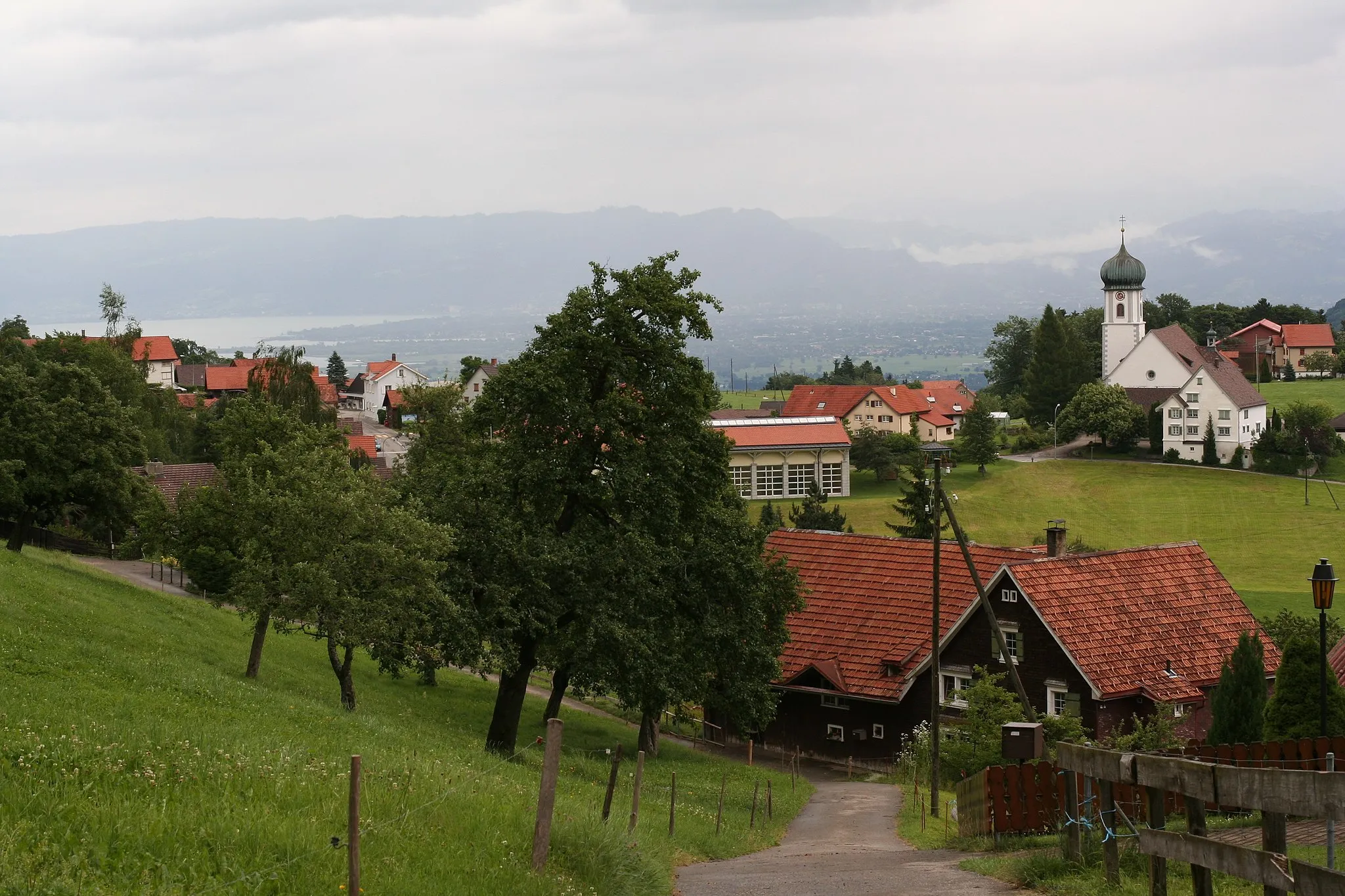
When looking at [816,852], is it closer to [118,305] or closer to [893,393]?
[893,393]

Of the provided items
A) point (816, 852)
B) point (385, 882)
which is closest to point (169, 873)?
point (385, 882)

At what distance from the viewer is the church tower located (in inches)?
6398

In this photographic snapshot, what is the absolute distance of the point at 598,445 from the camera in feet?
99.0

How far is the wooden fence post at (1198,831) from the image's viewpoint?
37.8 feet

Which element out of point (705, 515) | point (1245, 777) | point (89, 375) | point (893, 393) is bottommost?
point (1245, 777)

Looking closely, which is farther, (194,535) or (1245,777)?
(194,535)

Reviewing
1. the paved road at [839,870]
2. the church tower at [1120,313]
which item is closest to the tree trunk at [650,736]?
the paved road at [839,870]

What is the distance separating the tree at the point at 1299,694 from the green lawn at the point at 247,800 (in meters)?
9.78

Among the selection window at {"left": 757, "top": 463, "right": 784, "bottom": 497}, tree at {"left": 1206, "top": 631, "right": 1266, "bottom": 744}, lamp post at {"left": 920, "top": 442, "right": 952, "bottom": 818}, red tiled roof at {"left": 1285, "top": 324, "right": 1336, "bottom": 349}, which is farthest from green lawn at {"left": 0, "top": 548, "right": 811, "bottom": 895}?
red tiled roof at {"left": 1285, "top": 324, "right": 1336, "bottom": 349}

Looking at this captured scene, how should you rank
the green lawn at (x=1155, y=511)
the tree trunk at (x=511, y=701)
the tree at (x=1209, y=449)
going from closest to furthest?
the tree trunk at (x=511, y=701), the green lawn at (x=1155, y=511), the tree at (x=1209, y=449)

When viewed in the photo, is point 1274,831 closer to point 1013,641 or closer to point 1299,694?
point 1299,694

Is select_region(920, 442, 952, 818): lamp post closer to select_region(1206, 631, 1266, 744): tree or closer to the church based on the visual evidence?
select_region(1206, 631, 1266, 744): tree

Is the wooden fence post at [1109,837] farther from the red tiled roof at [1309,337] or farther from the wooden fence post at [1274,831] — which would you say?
the red tiled roof at [1309,337]

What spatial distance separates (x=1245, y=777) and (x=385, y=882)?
7.17 metres
